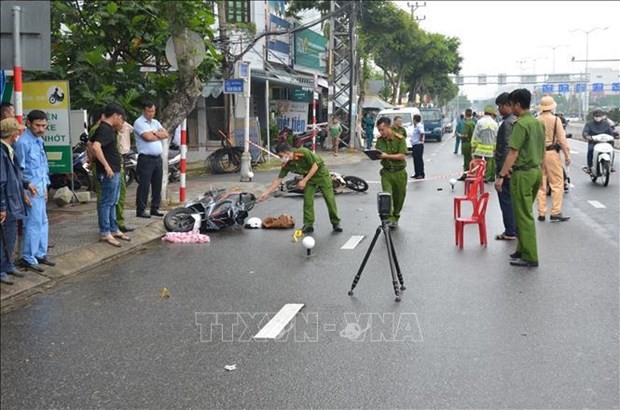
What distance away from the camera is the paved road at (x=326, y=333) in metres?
4.37

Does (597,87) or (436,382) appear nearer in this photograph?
(436,382)

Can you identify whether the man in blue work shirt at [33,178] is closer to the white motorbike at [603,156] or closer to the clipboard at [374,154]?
the clipboard at [374,154]

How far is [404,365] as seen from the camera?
189 inches

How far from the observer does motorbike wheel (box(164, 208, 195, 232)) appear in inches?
409

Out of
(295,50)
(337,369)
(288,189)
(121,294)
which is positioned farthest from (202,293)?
(295,50)

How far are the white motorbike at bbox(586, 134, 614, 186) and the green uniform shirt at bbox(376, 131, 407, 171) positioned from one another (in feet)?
23.4

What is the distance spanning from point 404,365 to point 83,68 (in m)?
9.82

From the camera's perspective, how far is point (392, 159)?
→ 1063 centimetres

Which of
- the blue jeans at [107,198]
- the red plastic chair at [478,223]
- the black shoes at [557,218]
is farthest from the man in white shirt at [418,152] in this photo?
the blue jeans at [107,198]

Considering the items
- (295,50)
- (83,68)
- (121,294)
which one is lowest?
(121,294)

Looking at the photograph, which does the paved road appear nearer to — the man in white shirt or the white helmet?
the white helmet

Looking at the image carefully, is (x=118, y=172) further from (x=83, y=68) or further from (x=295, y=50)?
(x=295, y=50)

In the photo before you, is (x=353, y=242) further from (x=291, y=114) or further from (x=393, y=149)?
(x=291, y=114)

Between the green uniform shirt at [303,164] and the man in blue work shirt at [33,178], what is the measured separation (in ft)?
11.7
